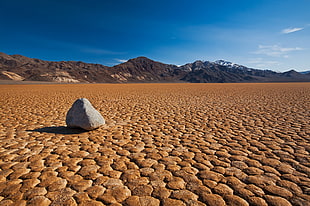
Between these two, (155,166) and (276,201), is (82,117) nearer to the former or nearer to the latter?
(155,166)

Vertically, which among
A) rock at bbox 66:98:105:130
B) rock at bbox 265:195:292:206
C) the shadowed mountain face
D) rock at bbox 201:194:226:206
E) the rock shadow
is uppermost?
the shadowed mountain face

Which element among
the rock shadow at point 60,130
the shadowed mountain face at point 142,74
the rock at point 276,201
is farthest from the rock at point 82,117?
the shadowed mountain face at point 142,74

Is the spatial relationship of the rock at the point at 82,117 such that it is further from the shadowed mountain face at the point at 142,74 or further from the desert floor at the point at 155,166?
the shadowed mountain face at the point at 142,74

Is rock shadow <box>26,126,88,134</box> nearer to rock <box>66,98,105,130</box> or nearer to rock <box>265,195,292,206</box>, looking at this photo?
rock <box>66,98,105,130</box>

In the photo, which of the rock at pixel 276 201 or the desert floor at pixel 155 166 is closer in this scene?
the rock at pixel 276 201

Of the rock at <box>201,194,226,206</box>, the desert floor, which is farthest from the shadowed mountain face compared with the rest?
the rock at <box>201,194,226,206</box>

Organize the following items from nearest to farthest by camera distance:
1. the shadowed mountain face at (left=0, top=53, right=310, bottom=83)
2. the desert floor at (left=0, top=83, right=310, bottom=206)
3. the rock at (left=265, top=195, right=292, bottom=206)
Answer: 1. the rock at (left=265, top=195, right=292, bottom=206)
2. the desert floor at (left=0, top=83, right=310, bottom=206)
3. the shadowed mountain face at (left=0, top=53, right=310, bottom=83)

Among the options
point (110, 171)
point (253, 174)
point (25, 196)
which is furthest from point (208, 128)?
point (25, 196)

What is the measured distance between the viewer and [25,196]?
1787mm

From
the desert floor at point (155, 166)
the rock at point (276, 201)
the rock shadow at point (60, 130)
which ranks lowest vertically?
the rock at point (276, 201)

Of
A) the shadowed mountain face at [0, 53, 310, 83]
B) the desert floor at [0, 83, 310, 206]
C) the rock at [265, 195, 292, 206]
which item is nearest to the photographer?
the rock at [265, 195, 292, 206]

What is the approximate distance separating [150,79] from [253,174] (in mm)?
137907

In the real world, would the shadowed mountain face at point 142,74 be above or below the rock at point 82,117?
above

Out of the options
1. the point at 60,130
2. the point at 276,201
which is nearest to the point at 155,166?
the point at 276,201
